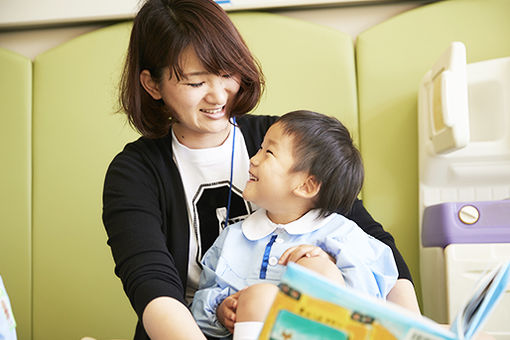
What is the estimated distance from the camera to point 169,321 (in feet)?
3.21

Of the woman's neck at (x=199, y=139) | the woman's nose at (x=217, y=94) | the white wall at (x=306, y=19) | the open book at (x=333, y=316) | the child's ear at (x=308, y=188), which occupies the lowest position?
the open book at (x=333, y=316)

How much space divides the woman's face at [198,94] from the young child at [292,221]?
0.12 metres

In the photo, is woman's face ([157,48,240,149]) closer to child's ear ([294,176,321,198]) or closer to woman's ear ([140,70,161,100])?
woman's ear ([140,70,161,100])

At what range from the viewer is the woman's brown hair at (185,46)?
116cm

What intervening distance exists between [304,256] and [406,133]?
0.84 m

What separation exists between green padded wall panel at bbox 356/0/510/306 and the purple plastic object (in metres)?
0.27

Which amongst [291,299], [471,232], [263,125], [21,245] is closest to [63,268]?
[21,245]

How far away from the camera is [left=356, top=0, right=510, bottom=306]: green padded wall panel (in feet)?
5.73

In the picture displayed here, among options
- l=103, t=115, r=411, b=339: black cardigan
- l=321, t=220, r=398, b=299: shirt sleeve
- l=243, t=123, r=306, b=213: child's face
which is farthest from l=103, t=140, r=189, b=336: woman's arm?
l=321, t=220, r=398, b=299: shirt sleeve

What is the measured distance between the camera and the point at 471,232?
4.67ft

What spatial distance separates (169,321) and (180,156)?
0.45 m

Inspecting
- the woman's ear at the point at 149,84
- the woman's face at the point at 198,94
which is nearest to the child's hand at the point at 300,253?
the woman's face at the point at 198,94

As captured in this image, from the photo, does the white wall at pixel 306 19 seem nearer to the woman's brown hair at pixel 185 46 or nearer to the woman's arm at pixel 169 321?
the woman's brown hair at pixel 185 46

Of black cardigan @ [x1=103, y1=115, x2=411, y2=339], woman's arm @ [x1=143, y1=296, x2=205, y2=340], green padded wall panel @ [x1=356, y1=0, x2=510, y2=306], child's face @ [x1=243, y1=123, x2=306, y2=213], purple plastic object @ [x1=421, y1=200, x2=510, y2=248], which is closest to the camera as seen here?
woman's arm @ [x1=143, y1=296, x2=205, y2=340]
